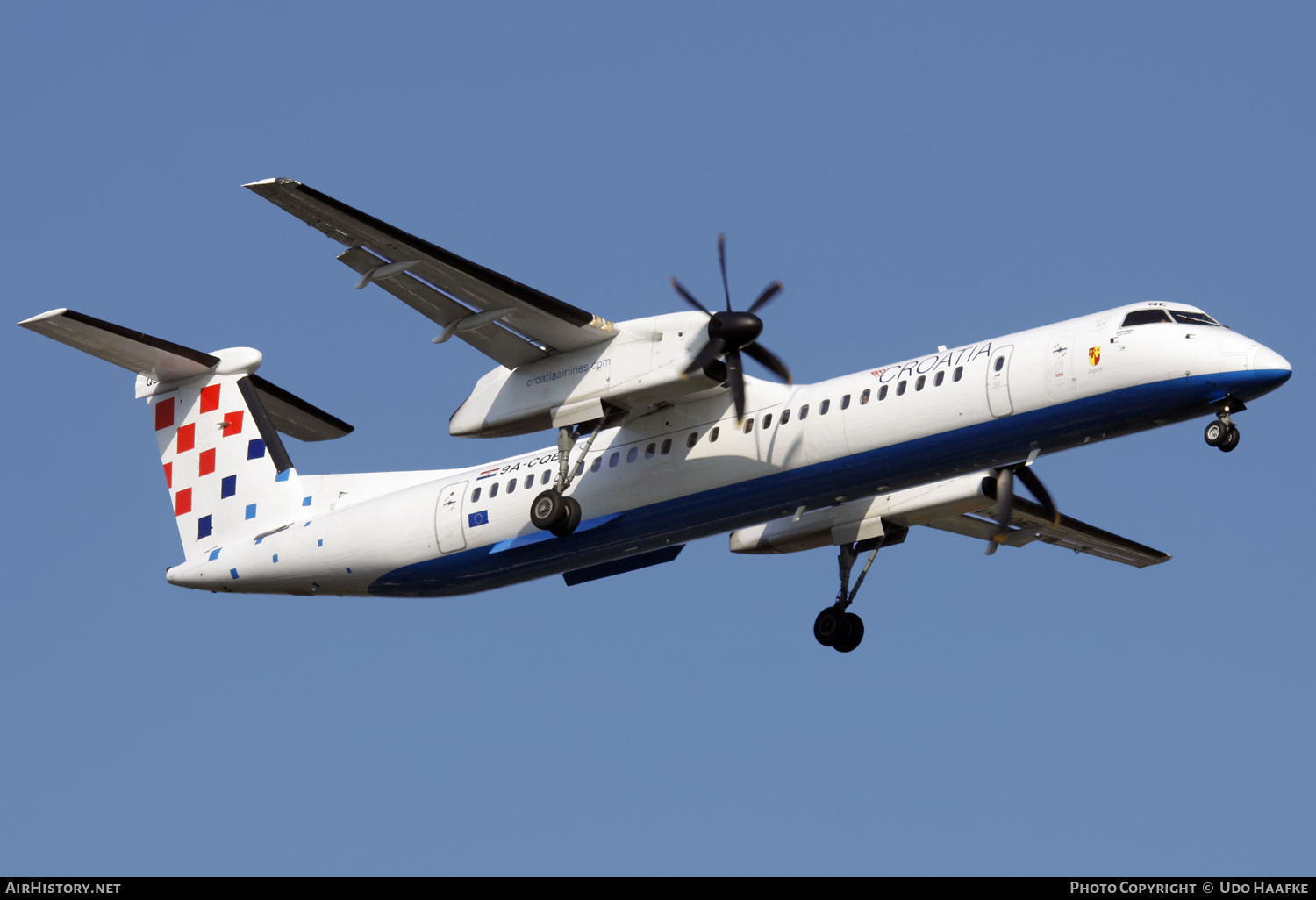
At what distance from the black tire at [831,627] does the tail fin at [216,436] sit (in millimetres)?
7641

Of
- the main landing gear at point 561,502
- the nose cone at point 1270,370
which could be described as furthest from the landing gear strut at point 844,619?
the nose cone at point 1270,370

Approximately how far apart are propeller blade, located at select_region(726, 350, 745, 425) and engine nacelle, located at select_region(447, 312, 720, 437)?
1.06ft

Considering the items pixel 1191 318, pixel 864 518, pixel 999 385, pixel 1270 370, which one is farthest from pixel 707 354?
pixel 1270 370

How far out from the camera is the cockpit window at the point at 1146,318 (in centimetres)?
1850

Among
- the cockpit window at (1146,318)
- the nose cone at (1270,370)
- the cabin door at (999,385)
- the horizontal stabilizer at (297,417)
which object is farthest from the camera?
the horizontal stabilizer at (297,417)

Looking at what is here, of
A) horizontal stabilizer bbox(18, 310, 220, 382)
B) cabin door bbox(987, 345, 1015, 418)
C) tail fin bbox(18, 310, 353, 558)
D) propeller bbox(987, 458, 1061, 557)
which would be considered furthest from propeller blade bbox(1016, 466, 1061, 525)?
horizontal stabilizer bbox(18, 310, 220, 382)

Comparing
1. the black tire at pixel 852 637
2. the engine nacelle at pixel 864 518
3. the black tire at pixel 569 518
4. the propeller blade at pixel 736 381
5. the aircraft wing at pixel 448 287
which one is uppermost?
the aircraft wing at pixel 448 287

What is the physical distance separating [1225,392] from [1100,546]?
7.61 m

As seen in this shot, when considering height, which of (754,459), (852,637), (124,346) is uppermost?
(124,346)

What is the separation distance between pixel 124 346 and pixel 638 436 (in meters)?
7.98

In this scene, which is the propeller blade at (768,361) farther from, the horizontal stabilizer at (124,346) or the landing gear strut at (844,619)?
the horizontal stabilizer at (124,346)

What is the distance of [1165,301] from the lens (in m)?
18.8

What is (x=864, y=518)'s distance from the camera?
74.0ft

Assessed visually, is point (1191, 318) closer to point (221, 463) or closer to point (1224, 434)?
point (1224, 434)
